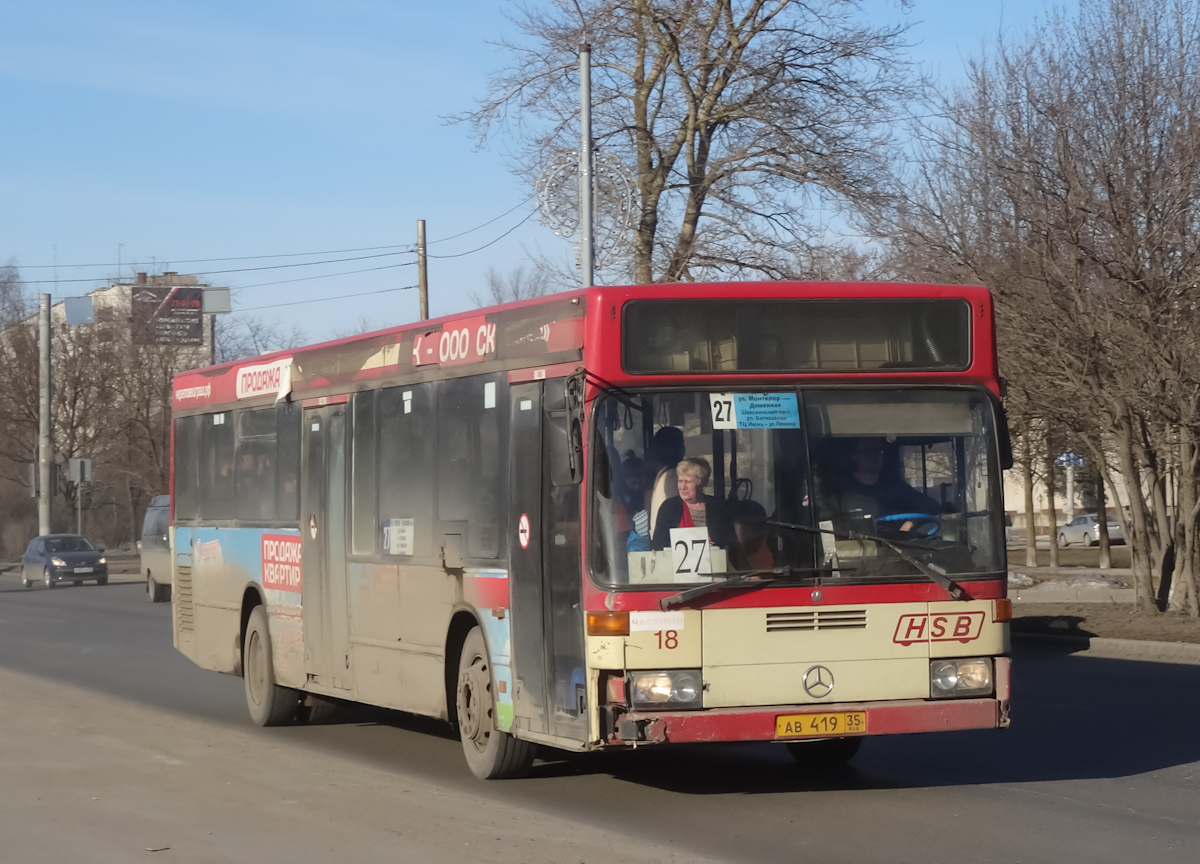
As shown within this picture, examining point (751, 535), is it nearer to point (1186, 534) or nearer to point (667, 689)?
point (667, 689)

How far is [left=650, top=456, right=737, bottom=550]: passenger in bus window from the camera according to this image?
→ 8289mm

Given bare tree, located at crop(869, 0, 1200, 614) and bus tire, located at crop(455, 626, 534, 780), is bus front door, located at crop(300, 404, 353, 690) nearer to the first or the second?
bus tire, located at crop(455, 626, 534, 780)

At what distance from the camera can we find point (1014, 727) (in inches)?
466

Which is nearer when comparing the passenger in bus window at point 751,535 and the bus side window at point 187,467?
the passenger in bus window at point 751,535

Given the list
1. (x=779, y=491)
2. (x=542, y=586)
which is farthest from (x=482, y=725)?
(x=779, y=491)

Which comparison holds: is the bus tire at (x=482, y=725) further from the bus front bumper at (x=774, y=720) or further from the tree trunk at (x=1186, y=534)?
the tree trunk at (x=1186, y=534)

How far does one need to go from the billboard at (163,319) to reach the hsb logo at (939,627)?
5010cm

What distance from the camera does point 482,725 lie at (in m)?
9.73

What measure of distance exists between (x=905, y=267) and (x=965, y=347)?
13.4m

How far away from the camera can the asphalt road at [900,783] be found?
7617 millimetres

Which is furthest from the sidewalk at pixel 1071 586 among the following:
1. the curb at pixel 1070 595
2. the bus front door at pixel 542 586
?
the bus front door at pixel 542 586

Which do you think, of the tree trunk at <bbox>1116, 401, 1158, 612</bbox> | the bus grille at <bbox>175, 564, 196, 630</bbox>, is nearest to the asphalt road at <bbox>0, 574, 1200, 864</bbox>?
the bus grille at <bbox>175, 564, 196, 630</bbox>

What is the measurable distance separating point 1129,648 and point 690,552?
36.2ft

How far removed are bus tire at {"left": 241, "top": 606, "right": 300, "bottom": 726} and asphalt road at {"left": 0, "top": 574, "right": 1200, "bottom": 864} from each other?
0.82ft
